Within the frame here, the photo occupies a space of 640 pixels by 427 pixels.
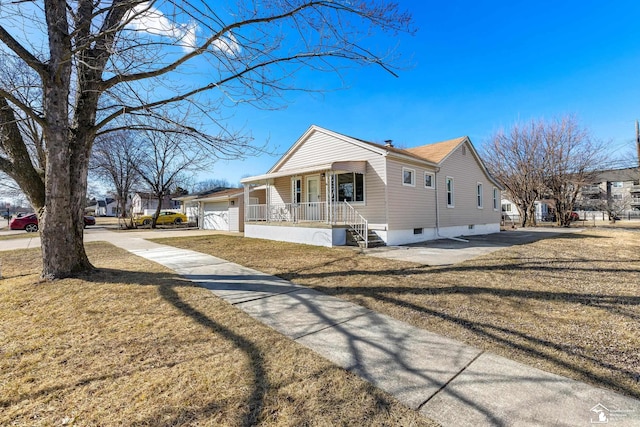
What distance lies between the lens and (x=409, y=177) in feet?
39.5

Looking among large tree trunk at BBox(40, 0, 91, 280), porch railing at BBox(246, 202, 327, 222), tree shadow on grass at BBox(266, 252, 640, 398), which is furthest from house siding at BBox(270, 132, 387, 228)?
large tree trunk at BBox(40, 0, 91, 280)

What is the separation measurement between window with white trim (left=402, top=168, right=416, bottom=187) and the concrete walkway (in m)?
8.45

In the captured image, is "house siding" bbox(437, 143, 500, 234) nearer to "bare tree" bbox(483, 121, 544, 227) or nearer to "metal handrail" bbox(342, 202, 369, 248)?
"metal handrail" bbox(342, 202, 369, 248)

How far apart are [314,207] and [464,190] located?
824cm

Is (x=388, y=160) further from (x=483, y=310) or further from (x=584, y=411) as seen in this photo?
(x=584, y=411)

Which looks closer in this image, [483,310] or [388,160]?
[483,310]

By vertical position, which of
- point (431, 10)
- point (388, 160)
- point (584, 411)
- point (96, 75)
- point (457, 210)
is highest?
point (431, 10)

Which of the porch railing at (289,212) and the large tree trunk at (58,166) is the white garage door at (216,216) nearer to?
the porch railing at (289,212)

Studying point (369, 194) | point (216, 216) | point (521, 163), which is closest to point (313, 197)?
point (369, 194)

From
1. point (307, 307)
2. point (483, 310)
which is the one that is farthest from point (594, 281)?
point (307, 307)

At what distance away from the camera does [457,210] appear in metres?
14.6

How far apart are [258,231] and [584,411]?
13.1 metres

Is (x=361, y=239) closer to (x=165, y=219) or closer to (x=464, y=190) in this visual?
(x=464, y=190)

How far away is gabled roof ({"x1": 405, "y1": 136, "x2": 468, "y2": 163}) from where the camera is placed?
13.6m
